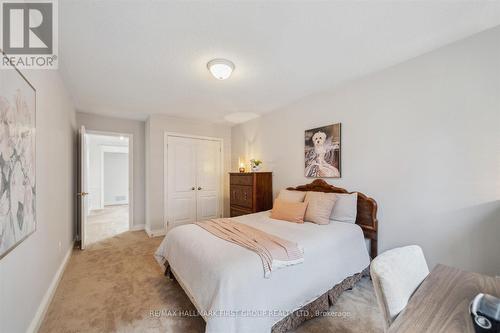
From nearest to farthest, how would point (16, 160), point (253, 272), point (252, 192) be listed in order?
1. point (16, 160)
2. point (253, 272)
3. point (252, 192)

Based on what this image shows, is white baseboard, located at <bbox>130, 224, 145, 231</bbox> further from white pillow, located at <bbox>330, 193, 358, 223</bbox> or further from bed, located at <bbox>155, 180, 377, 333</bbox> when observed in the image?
white pillow, located at <bbox>330, 193, 358, 223</bbox>

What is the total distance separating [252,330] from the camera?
141 cm

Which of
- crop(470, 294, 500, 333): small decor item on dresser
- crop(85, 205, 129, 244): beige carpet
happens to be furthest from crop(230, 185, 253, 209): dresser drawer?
crop(470, 294, 500, 333): small decor item on dresser

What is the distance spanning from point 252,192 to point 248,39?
2465 mm

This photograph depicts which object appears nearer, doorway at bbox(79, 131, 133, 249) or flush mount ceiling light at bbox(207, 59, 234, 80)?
flush mount ceiling light at bbox(207, 59, 234, 80)

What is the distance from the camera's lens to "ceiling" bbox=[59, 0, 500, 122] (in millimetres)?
1538

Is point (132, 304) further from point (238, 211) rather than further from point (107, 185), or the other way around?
point (107, 185)

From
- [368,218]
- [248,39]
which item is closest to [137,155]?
[248,39]

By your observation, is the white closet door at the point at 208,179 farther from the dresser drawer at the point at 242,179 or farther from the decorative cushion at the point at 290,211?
the decorative cushion at the point at 290,211

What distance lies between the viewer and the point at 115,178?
798 centimetres

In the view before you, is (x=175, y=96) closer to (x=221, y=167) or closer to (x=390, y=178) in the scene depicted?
(x=221, y=167)

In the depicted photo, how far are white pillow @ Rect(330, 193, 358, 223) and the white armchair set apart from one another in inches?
54.2

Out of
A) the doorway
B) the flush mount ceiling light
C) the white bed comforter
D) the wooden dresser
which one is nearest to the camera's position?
the white bed comforter

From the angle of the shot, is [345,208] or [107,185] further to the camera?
[107,185]
